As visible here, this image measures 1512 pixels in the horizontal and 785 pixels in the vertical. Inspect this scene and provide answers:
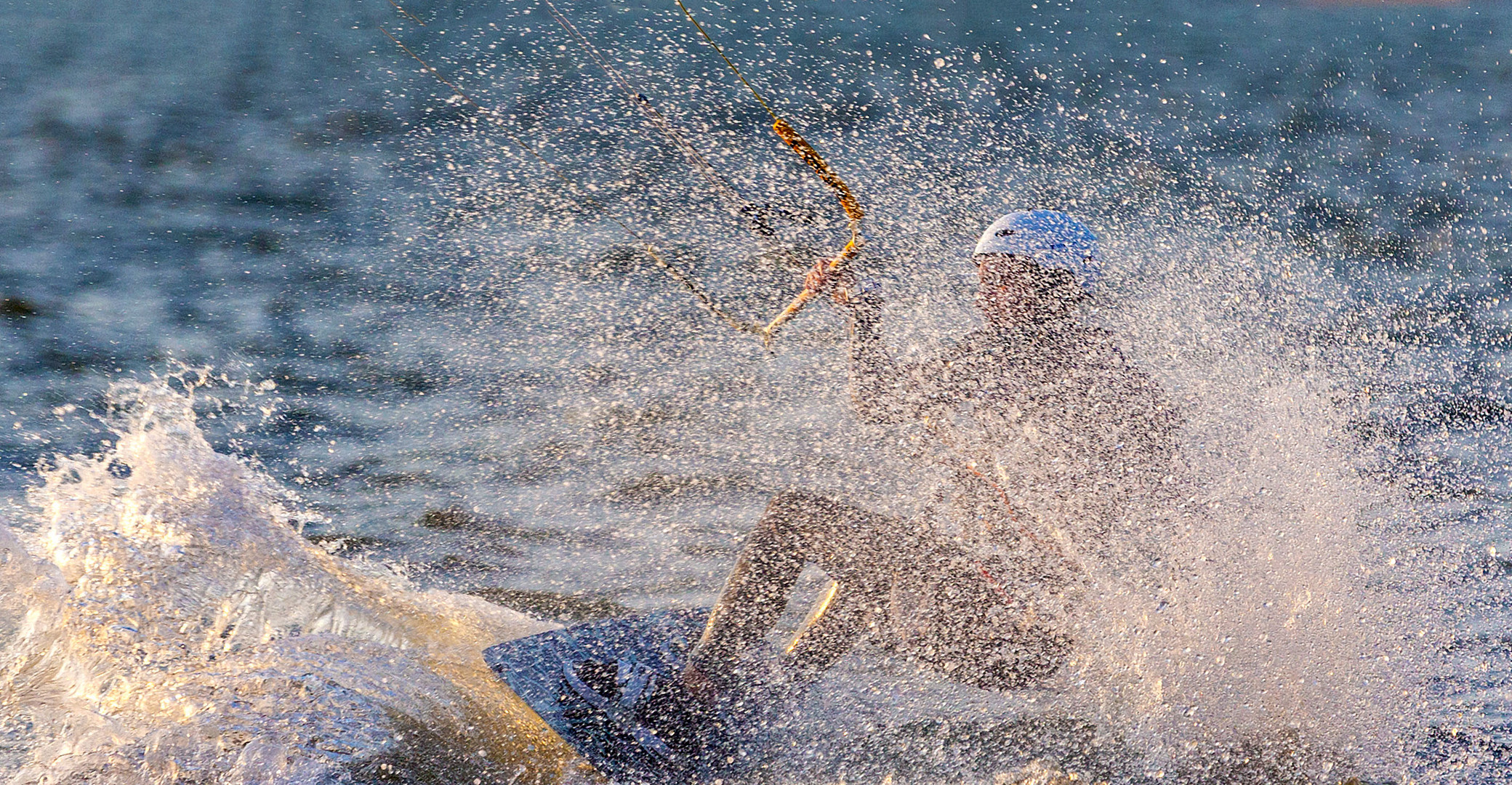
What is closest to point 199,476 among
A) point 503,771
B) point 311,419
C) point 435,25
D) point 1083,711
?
point 311,419

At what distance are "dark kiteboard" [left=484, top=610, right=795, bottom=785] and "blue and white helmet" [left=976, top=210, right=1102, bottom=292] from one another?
79.1 inches

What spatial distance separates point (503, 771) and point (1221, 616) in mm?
2996

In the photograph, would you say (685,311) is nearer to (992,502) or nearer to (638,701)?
(992,502)

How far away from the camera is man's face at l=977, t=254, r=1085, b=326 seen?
12.7 feet

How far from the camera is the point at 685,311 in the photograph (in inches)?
234

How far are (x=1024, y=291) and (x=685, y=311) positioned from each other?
101 inches

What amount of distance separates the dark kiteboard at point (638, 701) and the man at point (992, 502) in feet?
0.35

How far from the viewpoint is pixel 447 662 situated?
402 cm

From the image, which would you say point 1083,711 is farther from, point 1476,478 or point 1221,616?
point 1476,478

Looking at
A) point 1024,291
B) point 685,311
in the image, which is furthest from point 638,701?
point 685,311

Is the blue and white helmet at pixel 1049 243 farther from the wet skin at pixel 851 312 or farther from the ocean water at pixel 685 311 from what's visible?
the ocean water at pixel 685 311

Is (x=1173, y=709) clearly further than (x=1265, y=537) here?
No

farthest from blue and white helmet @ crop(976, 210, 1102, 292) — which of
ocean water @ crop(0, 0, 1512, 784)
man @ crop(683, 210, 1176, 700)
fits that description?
ocean water @ crop(0, 0, 1512, 784)

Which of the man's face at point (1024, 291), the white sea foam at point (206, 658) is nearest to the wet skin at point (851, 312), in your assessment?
the man's face at point (1024, 291)
